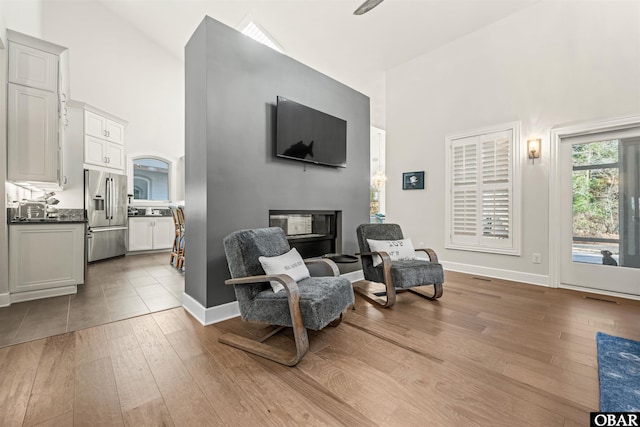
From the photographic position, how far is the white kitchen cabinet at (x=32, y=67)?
9.59 feet

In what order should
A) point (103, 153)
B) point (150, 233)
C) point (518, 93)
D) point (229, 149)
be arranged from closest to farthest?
point (229, 149) < point (518, 93) < point (103, 153) < point (150, 233)

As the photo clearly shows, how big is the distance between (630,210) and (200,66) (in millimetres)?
4961

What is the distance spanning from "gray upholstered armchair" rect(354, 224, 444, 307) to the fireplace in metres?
0.46

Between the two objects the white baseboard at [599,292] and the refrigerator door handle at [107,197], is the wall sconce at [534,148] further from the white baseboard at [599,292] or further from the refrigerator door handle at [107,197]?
the refrigerator door handle at [107,197]

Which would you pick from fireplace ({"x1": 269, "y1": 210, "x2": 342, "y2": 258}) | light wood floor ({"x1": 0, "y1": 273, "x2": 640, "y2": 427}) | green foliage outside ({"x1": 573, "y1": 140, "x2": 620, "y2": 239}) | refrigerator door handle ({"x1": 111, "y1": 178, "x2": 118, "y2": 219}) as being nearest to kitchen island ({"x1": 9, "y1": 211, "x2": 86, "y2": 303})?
light wood floor ({"x1": 0, "y1": 273, "x2": 640, "y2": 427})

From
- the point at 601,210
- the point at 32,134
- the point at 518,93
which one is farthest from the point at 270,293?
the point at 518,93

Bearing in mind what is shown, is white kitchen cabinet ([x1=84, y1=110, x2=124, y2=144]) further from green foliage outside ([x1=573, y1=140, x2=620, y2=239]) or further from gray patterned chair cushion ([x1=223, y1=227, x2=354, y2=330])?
green foliage outside ([x1=573, y1=140, x2=620, y2=239])

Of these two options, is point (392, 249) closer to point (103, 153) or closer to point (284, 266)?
point (284, 266)

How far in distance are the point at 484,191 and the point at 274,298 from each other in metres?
3.76

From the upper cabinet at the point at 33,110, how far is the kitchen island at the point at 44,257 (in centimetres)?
54

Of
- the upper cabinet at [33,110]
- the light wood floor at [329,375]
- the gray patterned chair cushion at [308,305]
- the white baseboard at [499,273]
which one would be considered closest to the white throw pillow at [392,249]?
the light wood floor at [329,375]

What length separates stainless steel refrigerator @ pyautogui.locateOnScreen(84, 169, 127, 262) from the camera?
5.08 meters

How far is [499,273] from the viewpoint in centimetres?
407

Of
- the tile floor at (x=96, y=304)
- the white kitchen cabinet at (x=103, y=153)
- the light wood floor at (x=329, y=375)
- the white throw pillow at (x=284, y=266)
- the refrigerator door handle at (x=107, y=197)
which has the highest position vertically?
the white kitchen cabinet at (x=103, y=153)
